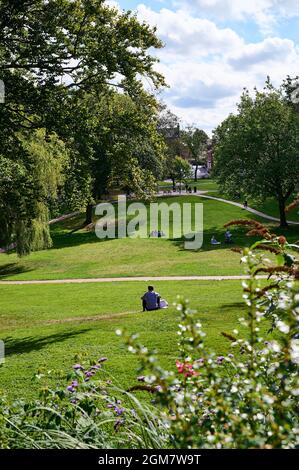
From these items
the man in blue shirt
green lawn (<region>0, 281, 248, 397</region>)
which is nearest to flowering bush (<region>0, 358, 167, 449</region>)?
green lawn (<region>0, 281, 248, 397</region>)

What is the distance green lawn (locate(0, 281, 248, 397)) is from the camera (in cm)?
1112

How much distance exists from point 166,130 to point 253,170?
42629 mm

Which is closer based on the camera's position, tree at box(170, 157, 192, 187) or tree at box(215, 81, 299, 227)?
tree at box(215, 81, 299, 227)

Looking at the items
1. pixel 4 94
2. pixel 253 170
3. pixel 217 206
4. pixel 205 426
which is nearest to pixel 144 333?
pixel 4 94

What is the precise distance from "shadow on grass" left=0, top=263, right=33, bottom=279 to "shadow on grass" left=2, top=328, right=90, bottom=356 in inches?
798

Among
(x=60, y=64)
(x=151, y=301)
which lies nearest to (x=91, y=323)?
(x=151, y=301)

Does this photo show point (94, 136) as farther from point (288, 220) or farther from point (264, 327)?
point (288, 220)

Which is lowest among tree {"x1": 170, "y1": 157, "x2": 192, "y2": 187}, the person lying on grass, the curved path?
the person lying on grass

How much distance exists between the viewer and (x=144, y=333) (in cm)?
1353

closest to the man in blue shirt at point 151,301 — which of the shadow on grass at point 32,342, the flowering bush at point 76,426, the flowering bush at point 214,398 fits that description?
the shadow on grass at point 32,342

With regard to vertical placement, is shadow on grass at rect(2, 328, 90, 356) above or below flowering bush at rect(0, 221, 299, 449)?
below

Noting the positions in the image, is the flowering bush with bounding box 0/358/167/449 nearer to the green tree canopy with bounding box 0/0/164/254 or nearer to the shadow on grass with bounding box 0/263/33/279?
the green tree canopy with bounding box 0/0/164/254

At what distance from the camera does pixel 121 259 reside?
3900cm

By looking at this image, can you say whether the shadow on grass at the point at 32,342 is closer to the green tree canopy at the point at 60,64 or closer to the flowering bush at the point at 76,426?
the green tree canopy at the point at 60,64
